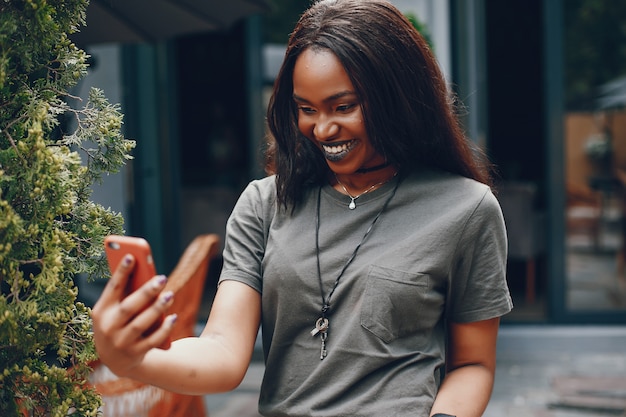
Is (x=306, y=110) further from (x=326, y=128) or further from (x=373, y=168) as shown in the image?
(x=373, y=168)

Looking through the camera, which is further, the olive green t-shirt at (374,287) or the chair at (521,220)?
the chair at (521,220)

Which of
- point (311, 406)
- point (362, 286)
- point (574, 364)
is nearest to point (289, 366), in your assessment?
point (311, 406)

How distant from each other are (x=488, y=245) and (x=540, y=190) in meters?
7.58

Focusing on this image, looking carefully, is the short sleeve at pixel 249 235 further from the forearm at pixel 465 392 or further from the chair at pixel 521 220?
the chair at pixel 521 220

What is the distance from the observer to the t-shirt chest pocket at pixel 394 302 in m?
1.67

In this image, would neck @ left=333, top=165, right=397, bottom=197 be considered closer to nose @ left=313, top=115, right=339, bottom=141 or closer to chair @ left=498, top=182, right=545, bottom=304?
nose @ left=313, top=115, right=339, bottom=141

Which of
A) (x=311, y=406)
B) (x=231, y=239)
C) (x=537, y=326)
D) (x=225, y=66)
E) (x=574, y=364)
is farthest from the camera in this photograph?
(x=225, y=66)

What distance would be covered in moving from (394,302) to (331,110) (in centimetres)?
39

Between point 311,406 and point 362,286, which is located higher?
point 362,286

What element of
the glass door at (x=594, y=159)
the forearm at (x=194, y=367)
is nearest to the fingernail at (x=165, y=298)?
the forearm at (x=194, y=367)

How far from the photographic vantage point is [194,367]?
4.87 feet

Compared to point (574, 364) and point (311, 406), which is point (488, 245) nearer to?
point (311, 406)

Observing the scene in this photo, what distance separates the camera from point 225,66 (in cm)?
899

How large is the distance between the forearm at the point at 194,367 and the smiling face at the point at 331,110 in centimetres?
44
